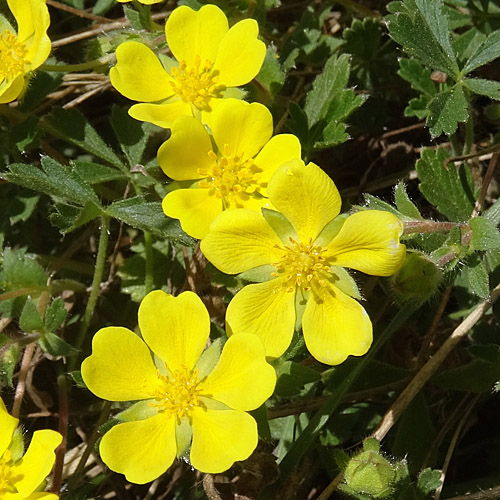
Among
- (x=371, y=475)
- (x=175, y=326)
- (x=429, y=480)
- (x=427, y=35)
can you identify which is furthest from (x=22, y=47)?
(x=429, y=480)

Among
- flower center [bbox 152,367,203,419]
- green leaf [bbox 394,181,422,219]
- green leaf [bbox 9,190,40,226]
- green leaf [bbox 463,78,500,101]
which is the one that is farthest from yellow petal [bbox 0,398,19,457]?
green leaf [bbox 463,78,500,101]

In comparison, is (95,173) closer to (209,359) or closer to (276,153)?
(276,153)

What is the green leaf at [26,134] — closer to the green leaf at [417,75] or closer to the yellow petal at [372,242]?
the yellow petal at [372,242]

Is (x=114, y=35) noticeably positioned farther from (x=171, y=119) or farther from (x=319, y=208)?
(x=319, y=208)

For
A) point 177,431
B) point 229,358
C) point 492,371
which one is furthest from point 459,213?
point 177,431

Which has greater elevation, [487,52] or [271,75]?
[487,52]

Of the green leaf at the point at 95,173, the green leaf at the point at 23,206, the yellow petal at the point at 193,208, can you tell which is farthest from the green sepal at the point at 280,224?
the green leaf at the point at 23,206

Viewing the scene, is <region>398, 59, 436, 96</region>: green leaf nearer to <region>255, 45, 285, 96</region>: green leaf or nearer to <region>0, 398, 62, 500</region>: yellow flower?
<region>255, 45, 285, 96</region>: green leaf
